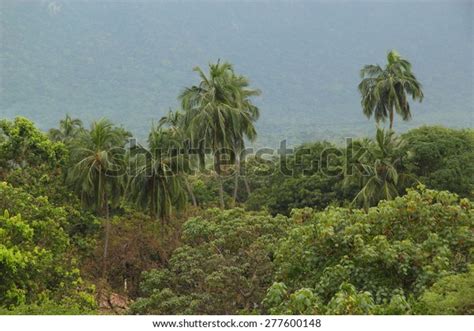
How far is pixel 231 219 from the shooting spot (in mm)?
24250

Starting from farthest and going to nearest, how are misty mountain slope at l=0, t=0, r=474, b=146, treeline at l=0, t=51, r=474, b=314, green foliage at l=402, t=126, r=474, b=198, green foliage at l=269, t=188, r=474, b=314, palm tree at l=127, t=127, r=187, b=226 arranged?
misty mountain slope at l=0, t=0, r=474, b=146
green foliage at l=402, t=126, r=474, b=198
palm tree at l=127, t=127, r=187, b=226
treeline at l=0, t=51, r=474, b=314
green foliage at l=269, t=188, r=474, b=314

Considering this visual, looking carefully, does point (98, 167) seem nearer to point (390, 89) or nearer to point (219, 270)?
point (219, 270)

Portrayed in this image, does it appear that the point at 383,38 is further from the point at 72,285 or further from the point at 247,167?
the point at 72,285

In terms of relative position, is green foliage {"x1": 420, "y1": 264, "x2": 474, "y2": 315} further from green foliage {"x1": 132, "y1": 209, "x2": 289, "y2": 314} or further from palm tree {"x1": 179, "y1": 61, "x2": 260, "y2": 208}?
palm tree {"x1": 179, "y1": 61, "x2": 260, "y2": 208}

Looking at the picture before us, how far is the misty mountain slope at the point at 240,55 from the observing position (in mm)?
119875

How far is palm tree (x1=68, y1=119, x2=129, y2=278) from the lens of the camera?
30078 mm

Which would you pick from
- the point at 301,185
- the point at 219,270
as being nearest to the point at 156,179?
the point at 301,185

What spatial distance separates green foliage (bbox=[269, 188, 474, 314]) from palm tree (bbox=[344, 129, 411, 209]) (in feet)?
52.2

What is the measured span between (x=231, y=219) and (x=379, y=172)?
1157cm

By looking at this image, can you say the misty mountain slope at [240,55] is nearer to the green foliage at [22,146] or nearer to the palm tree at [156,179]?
the palm tree at [156,179]

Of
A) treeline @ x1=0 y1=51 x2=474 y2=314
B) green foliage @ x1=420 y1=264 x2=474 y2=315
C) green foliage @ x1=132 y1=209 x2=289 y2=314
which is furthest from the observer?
green foliage @ x1=132 y1=209 x2=289 y2=314

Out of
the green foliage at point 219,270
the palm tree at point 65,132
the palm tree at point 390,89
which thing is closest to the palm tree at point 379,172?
the palm tree at point 390,89

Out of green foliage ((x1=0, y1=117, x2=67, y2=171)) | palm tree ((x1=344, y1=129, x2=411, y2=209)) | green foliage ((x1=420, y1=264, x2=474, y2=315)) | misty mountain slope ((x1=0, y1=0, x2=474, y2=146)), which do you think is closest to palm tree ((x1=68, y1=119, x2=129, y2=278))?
green foliage ((x1=0, y1=117, x2=67, y2=171))
